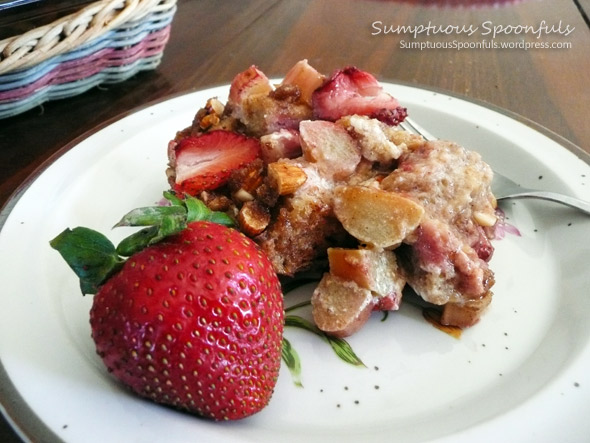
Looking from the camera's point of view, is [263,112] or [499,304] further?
[263,112]

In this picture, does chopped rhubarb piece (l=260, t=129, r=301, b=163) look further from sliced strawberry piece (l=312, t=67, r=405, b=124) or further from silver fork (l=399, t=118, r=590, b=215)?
silver fork (l=399, t=118, r=590, b=215)

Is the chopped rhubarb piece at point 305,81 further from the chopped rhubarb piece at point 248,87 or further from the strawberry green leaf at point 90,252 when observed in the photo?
the strawberry green leaf at point 90,252

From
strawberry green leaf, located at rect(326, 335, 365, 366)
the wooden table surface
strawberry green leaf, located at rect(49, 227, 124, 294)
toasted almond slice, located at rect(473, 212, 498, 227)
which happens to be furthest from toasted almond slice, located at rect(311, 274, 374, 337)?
the wooden table surface

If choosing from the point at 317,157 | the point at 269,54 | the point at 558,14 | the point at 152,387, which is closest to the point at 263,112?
the point at 317,157

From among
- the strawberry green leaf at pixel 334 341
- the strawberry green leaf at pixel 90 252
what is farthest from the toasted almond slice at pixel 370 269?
the strawberry green leaf at pixel 90 252

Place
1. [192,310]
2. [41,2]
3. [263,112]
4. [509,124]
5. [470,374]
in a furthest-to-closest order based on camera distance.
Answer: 1. [41,2]
2. [509,124]
3. [263,112]
4. [470,374]
5. [192,310]

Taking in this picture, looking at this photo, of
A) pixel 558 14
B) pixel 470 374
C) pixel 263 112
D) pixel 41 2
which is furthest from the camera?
pixel 558 14

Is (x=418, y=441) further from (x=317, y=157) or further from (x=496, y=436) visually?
(x=317, y=157)
